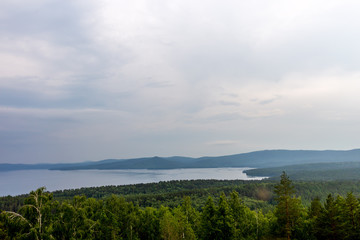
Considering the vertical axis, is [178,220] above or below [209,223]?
below

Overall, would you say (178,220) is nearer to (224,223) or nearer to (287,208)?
(224,223)

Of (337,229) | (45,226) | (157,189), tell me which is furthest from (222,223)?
(157,189)

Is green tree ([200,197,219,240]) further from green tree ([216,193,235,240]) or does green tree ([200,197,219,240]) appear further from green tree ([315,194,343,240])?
green tree ([315,194,343,240])

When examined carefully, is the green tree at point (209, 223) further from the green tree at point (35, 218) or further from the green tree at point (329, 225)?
the green tree at point (35, 218)

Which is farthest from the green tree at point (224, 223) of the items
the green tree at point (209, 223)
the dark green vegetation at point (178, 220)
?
the green tree at point (209, 223)

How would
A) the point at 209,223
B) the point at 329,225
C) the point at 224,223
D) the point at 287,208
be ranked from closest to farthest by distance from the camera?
the point at 329,225 < the point at 287,208 < the point at 224,223 < the point at 209,223

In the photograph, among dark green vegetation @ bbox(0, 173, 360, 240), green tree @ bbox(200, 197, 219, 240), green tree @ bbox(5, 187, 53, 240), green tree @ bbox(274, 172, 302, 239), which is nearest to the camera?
green tree @ bbox(5, 187, 53, 240)

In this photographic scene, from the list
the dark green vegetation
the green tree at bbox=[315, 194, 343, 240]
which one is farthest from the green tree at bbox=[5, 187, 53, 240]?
the green tree at bbox=[315, 194, 343, 240]

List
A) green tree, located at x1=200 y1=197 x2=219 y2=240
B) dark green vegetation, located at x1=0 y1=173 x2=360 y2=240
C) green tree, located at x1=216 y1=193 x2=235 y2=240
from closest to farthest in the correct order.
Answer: dark green vegetation, located at x1=0 y1=173 x2=360 y2=240 → green tree, located at x1=216 y1=193 x2=235 y2=240 → green tree, located at x1=200 y1=197 x2=219 y2=240

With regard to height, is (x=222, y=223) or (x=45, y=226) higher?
(x=45, y=226)

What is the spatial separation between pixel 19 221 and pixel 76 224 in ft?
17.8

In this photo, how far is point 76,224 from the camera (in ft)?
88.3

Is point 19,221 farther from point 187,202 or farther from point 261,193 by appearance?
point 261,193

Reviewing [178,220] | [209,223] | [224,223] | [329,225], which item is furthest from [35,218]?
[329,225]
